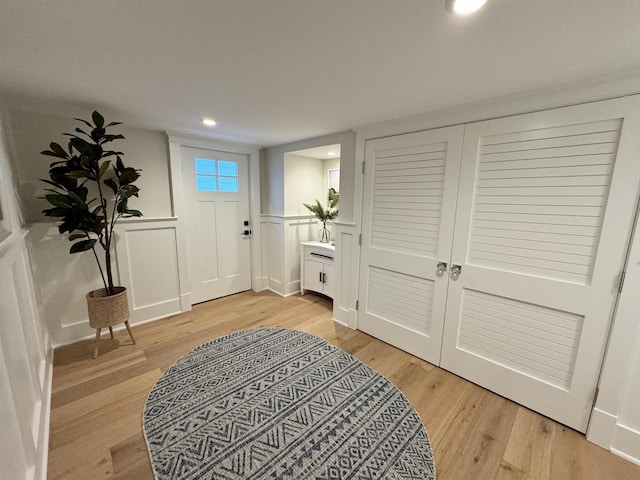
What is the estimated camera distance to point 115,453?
1450 millimetres

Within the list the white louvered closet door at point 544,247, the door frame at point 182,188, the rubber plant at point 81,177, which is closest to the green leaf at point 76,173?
the rubber plant at point 81,177

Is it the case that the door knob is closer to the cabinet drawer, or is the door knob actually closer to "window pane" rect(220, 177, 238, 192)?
the cabinet drawer

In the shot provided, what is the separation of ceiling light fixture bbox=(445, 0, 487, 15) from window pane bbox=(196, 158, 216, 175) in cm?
299

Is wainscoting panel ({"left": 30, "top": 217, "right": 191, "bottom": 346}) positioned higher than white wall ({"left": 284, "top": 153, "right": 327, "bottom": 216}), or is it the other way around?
white wall ({"left": 284, "top": 153, "right": 327, "bottom": 216})

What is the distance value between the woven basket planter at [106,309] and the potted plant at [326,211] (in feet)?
7.70

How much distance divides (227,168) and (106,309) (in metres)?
2.05

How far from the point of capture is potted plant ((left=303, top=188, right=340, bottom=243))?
3.64 meters

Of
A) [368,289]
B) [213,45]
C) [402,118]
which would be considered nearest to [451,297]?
[368,289]

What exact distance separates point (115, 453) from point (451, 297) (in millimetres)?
2407

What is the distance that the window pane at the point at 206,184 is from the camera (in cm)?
323

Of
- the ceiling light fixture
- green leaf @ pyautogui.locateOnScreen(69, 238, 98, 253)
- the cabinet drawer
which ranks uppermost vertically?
the ceiling light fixture

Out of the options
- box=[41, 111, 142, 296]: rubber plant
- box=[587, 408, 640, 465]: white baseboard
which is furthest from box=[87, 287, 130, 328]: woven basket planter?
box=[587, 408, 640, 465]: white baseboard

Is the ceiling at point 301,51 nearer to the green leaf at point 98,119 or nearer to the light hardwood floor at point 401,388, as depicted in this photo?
the green leaf at point 98,119

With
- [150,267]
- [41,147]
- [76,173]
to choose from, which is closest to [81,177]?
[76,173]
